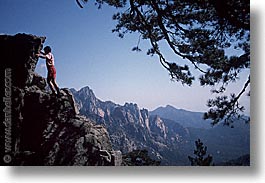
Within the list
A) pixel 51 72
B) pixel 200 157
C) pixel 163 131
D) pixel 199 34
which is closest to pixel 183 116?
pixel 163 131

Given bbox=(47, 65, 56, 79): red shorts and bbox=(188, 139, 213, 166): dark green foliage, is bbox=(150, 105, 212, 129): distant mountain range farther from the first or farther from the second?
bbox=(47, 65, 56, 79): red shorts

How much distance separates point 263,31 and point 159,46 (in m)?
0.76

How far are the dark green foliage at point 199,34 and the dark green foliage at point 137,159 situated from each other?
55cm

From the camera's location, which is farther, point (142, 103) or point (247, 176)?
point (142, 103)

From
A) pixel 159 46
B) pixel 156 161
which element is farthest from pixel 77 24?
pixel 156 161

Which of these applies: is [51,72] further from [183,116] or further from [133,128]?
[183,116]

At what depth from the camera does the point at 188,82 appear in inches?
95.3

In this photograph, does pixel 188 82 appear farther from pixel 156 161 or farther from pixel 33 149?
pixel 33 149

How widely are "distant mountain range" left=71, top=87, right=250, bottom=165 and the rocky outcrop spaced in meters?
0.09

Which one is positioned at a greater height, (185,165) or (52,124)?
(52,124)

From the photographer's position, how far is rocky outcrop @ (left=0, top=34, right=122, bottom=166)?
2422 millimetres

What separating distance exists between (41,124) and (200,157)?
1.23 m

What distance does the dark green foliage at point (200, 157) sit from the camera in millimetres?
2365

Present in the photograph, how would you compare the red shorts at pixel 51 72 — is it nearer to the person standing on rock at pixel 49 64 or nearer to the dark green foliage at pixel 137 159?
the person standing on rock at pixel 49 64
